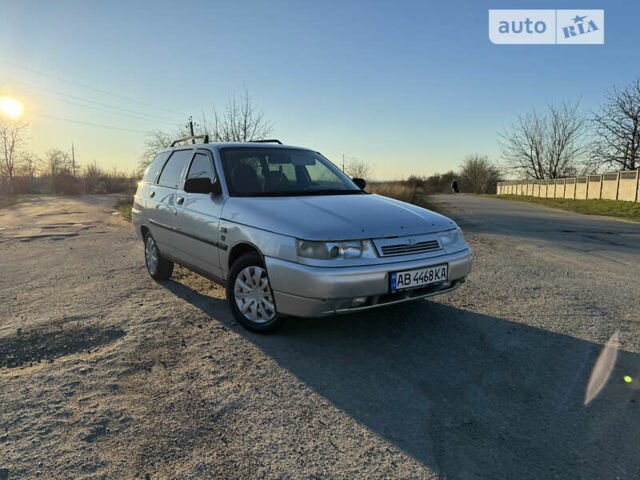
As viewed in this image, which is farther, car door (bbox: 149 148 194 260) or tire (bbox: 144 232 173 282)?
tire (bbox: 144 232 173 282)

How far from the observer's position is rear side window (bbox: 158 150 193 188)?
4984mm

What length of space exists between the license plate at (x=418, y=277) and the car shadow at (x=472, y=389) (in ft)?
1.74

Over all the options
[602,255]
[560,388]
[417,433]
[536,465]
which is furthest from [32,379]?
[602,255]

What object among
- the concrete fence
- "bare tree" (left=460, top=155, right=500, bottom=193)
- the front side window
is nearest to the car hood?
the front side window

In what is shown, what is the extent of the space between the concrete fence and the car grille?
2729cm

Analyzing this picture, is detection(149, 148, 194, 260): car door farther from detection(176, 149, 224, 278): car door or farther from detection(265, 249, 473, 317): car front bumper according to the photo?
detection(265, 249, 473, 317): car front bumper

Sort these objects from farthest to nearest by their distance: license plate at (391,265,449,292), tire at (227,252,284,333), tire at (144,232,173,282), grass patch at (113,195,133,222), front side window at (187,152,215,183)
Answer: grass patch at (113,195,133,222), tire at (144,232,173,282), front side window at (187,152,215,183), tire at (227,252,284,333), license plate at (391,265,449,292)

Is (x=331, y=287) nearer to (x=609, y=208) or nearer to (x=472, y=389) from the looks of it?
(x=472, y=389)

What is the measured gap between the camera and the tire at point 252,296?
11.5 feet

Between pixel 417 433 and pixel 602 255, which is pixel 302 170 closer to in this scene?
pixel 417 433

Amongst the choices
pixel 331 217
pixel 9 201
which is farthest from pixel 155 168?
pixel 9 201

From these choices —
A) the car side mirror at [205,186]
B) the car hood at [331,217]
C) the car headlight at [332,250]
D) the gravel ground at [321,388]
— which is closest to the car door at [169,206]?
the gravel ground at [321,388]

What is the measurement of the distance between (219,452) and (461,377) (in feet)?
5.40

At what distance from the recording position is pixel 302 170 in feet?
15.1
